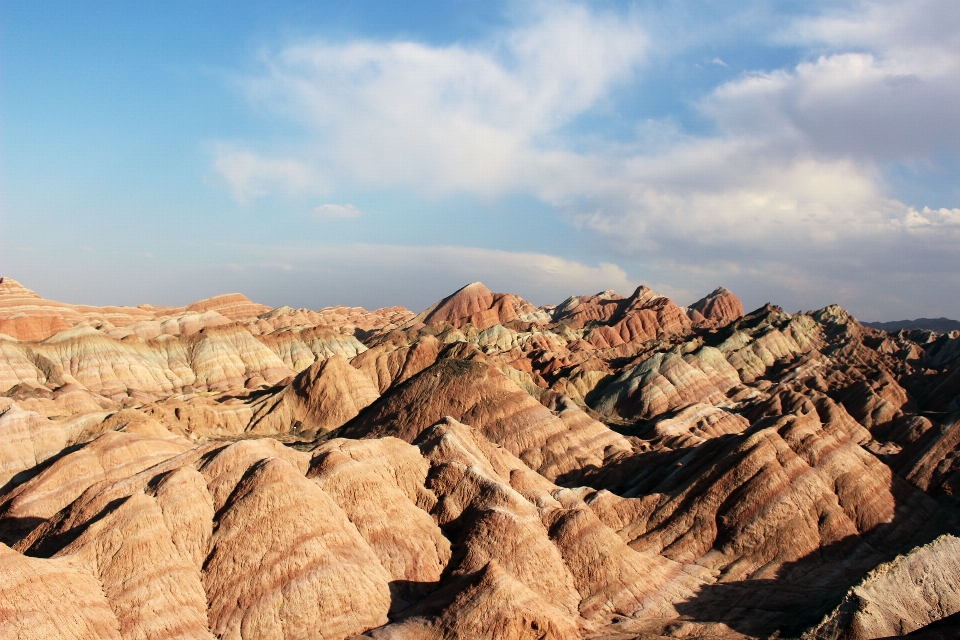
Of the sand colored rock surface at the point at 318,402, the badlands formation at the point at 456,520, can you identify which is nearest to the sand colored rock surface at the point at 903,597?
the badlands formation at the point at 456,520

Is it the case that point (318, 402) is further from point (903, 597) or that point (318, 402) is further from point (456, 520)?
point (903, 597)

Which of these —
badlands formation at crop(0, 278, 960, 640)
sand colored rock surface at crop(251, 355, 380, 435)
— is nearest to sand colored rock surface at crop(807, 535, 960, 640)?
badlands formation at crop(0, 278, 960, 640)

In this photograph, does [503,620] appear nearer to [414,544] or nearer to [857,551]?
[414,544]

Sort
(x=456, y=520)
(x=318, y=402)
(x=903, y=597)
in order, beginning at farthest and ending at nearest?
(x=318, y=402)
(x=456, y=520)
(x=903, y=597)

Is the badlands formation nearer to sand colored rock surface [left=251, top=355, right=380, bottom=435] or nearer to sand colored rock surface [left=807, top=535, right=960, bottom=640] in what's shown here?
sand colored rock surface [left=807, top=535, right=960, bottom=640]

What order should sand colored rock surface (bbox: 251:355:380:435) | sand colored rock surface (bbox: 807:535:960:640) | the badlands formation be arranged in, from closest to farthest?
sand colored rock surface (bbox: 807:535:960:640) < the badlands formation < sand colored rock surface (bbox: 251:355:380:435)

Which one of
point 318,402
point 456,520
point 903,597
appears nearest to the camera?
point 903,597

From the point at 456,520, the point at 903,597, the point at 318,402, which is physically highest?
the point at 456,520

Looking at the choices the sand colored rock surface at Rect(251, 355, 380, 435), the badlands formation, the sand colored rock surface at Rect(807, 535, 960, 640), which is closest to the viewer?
the sand colored rock surface at Rect(807, 535, 960, 640)

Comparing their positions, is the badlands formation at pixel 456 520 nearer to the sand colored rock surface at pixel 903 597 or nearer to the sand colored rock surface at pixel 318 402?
the sand colored rock surface at pixel 903 597

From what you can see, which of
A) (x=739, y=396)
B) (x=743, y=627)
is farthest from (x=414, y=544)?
(x=739, y=396)

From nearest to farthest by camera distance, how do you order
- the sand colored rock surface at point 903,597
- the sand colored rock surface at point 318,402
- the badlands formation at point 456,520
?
the sand colored rock surface at point 903,597 < the badlands formation at point 456,520 < the sand colored rock surface at point 318,402

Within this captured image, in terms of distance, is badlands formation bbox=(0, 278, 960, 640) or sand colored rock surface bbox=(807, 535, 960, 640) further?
badlands formation bbox=(0, 278, 960, 640)

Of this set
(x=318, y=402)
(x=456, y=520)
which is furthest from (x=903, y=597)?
(x=318, y=402)
